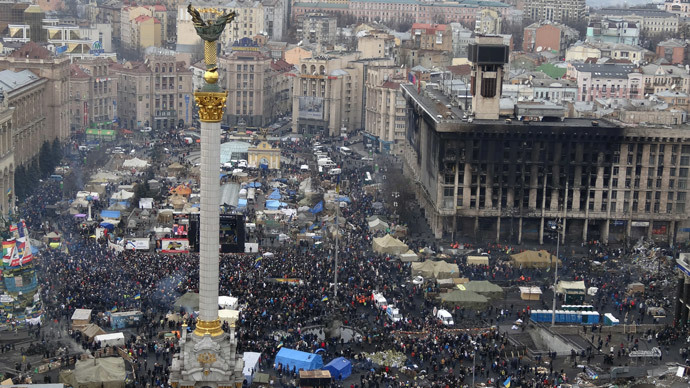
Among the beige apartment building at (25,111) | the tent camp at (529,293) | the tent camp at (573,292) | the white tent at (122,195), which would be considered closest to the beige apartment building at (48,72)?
the beige apartment building at (25,111)

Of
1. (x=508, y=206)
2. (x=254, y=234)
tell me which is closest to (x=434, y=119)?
(x=508, y=206)

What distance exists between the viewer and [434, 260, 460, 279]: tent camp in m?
84.6

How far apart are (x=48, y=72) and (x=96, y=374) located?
247ft

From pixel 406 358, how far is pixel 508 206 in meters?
37.7

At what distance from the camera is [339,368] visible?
209ft

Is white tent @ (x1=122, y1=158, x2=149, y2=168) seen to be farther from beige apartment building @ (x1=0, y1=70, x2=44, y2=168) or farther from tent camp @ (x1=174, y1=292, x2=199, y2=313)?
tent camp @ (x1=174, y1=292, x2=199, y2=313)

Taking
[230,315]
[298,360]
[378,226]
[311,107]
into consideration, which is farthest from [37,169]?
[298,360]

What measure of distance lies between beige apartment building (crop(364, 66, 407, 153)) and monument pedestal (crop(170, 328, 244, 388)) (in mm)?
91620

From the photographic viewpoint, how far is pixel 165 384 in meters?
59.8

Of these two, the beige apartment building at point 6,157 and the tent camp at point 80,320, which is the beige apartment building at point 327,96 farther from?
the tent camp at point 80,320

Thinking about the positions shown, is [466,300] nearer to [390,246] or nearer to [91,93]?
[390,246]

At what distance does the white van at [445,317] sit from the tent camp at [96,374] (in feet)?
73.2

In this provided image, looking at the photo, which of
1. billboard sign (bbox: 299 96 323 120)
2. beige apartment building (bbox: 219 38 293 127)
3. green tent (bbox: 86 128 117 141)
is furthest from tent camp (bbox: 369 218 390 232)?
beige apartment building (bbox: 219 38 293 127)

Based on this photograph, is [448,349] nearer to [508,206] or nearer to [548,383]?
[548,383]
